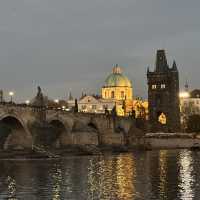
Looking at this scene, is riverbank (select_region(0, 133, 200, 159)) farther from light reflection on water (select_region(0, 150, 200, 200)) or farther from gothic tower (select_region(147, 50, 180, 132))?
gothic tower (select_region(147, 50, 180, 132))

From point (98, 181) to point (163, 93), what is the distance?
12498 centimetres

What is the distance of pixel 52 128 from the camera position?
95250 millimetres

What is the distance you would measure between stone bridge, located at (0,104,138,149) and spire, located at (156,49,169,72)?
55524mm

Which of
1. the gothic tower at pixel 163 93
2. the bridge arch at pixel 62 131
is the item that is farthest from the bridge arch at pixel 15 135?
the gothic tower at pixel 163 93

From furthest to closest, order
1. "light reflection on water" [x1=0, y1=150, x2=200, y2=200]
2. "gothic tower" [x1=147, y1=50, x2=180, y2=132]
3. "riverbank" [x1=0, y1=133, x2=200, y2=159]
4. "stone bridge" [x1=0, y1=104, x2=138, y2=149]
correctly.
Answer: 1. "gothic tower" [x1=147, y1=50, x2=180, y2=132]
2. "stone bridge" [x1=0, y1=104, x2=138, y2=149]
3. "riverbank" [x1=0, y1=133, x2=200, y2=159]
4. "light reflection on water" [x1=0, y1=150, x2=200, y2=200]

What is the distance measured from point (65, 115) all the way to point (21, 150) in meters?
19.5

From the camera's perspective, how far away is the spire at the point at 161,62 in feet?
581

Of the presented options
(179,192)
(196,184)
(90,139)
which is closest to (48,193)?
(179,192)

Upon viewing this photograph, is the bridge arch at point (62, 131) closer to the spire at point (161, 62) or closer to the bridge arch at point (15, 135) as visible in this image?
the bridge arch at point (15, 135)

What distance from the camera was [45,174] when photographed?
186 feet

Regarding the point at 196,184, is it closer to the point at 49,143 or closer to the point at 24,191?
the point at 24,191

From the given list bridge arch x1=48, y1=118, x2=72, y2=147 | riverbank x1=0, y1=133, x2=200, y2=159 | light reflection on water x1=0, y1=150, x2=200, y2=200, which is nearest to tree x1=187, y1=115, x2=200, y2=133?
riverbank x1=0, y1=133, x2=200, y2=159

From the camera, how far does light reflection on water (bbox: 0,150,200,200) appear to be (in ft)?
139

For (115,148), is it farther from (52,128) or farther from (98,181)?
(98,181)
